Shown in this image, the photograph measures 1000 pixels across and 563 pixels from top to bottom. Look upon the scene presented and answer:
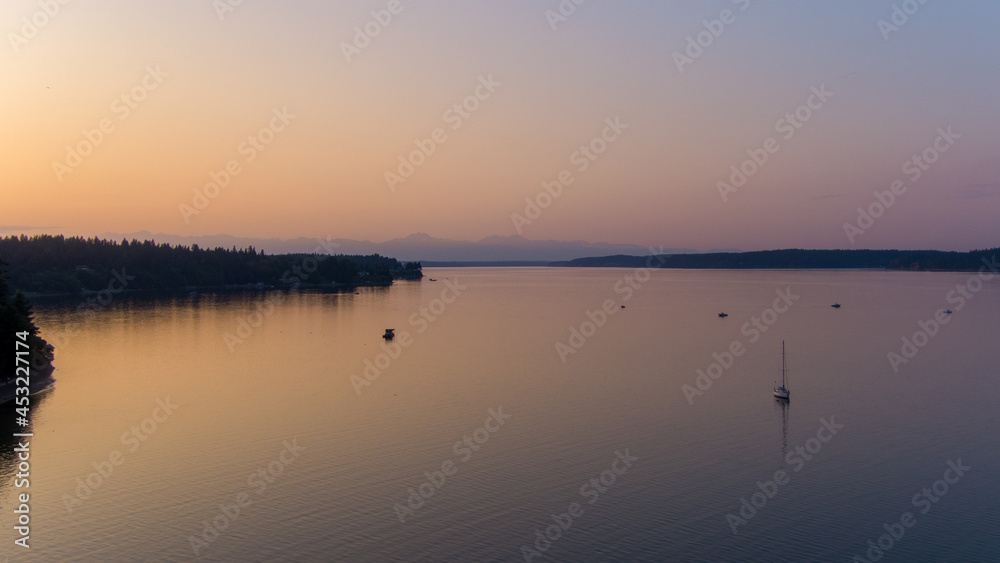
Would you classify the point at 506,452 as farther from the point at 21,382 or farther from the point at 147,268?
the point at 147,268

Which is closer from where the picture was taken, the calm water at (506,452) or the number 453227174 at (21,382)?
the calm water at (506,452)

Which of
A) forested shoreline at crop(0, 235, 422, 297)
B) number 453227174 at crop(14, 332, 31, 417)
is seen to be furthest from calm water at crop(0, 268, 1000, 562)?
forested shoreline at crop(0, 235, 422, 297)

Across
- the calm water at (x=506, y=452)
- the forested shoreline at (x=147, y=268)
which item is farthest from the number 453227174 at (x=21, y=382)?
the forested shoreline at (x=147, y=268)

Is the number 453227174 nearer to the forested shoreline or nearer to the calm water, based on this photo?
the calm water

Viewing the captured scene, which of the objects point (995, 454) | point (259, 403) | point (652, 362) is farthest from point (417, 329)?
point (995, 454)

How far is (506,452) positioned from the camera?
29.8 meters

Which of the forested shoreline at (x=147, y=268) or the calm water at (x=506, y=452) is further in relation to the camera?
the forested shoreline at (x=147, y=268)

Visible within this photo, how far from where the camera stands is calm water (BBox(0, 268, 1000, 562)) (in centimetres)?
2141

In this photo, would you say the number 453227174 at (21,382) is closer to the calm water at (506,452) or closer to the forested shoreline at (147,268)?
the calm water at (506,452)

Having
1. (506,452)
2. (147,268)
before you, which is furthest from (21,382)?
(147,268)

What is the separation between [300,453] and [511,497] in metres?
10.2

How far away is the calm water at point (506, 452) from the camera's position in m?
21.4

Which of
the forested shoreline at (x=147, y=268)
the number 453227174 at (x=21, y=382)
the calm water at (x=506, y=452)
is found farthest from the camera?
the forested shoreline at (x=147, y=268)

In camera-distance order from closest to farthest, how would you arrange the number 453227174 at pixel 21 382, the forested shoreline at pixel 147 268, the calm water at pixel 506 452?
the calm water at pixel 506 452, the number 453227174 at pixel 21 382, the forested shoreline at pixel 147 268
